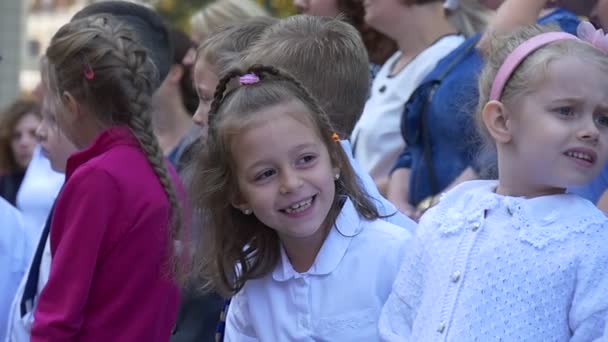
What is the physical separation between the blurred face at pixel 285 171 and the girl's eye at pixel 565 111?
2.26 ft

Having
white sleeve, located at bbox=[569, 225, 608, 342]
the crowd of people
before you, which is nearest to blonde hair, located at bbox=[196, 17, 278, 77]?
the crowd of people

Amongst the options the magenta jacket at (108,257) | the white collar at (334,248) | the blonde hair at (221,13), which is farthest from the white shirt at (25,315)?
the blonde hair at (221,13)

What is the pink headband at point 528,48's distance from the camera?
3.00 m

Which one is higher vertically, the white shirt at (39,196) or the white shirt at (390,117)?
the white shirt at (390,117)

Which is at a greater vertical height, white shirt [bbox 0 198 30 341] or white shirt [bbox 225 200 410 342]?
white shirt [bbox 225 200 410 342]

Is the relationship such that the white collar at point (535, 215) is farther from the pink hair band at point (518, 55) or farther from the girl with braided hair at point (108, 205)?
the girl with braided hair at point (108, 205)

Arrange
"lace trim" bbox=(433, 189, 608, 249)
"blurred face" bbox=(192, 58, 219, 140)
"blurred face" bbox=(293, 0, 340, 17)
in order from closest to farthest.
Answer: "lace trim" bbox=(433, 189, 608, 249)
"blurred face" bbox=(192, 58, 219, 140)
"blurred face" bbox=(293, 0, 340, 17)

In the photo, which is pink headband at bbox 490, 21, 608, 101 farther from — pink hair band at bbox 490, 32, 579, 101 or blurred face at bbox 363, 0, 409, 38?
blurred face at bbox 363, 0, 409, 38

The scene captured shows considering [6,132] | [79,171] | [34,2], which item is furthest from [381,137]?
[34,2]

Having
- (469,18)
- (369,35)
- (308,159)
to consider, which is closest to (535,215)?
(308,159)

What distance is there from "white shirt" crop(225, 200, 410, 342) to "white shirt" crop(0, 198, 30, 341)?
1653 mm

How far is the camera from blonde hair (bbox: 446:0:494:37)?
17.8ft

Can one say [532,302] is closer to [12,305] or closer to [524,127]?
[524,127]

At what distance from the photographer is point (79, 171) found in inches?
154
